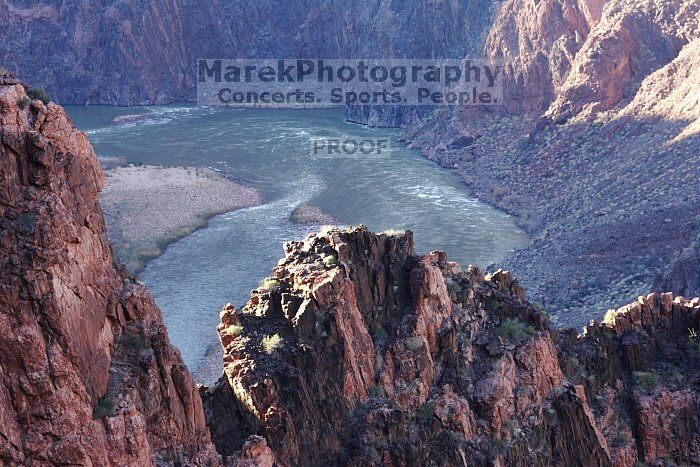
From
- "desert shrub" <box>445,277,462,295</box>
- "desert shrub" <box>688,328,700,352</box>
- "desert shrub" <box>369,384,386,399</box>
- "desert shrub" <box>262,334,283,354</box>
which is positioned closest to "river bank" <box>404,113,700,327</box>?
"desert shrub" <box>688,328,700,352</box>

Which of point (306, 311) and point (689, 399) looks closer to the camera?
point (306, 311)

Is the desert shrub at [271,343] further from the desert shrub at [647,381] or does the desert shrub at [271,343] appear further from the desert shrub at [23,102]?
the desert shrub at [647,381]

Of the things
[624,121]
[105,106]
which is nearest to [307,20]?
[105,106]

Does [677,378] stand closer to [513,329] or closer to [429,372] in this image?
[513,329]

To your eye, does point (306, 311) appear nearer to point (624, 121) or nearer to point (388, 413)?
point (388, 413)

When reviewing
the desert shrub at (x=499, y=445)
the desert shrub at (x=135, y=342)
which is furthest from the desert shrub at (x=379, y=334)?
the desert shrub at (x=135, y=342)

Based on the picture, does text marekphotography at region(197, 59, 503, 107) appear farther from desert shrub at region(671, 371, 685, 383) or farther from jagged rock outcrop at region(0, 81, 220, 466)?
jagged rock outcrop at region(0, 81, 220, 466)
